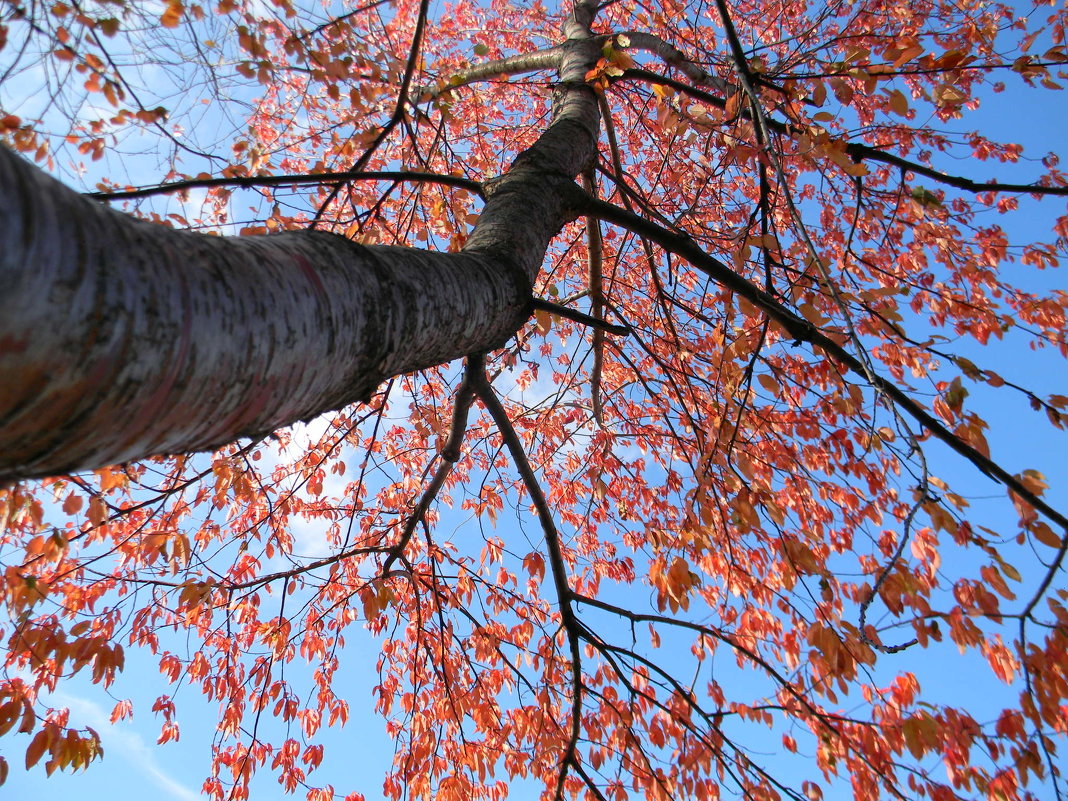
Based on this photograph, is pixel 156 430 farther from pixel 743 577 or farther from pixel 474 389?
pixel 743 577

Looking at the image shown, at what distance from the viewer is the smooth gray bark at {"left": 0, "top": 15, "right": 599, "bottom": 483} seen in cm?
60

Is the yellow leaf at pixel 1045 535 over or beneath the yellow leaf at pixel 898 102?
beneath

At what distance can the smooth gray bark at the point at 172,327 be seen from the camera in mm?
601

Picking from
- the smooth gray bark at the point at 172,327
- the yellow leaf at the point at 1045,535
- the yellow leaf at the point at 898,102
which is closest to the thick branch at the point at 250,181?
the smooth gray bark at the point at 172,327

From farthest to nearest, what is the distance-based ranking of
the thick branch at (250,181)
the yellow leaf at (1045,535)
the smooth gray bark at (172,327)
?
the thick branch at (250,181) < the yellow leaf at (1045,535) < the smooth gray bark at (172,327)

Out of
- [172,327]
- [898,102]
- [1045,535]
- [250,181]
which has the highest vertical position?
[898,102]

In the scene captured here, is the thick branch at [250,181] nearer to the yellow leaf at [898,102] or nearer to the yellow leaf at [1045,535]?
the yellow leaf at [898,102]

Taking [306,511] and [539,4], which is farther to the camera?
[539,4]

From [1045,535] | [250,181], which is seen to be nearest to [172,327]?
[250,181]

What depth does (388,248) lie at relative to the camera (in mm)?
1351

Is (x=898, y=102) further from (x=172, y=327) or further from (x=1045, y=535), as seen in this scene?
(x=172, y=327)

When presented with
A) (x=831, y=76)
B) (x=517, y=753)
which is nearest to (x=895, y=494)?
(x=831, y=76)

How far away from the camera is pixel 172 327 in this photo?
2.37ft

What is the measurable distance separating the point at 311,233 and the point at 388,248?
218mm
